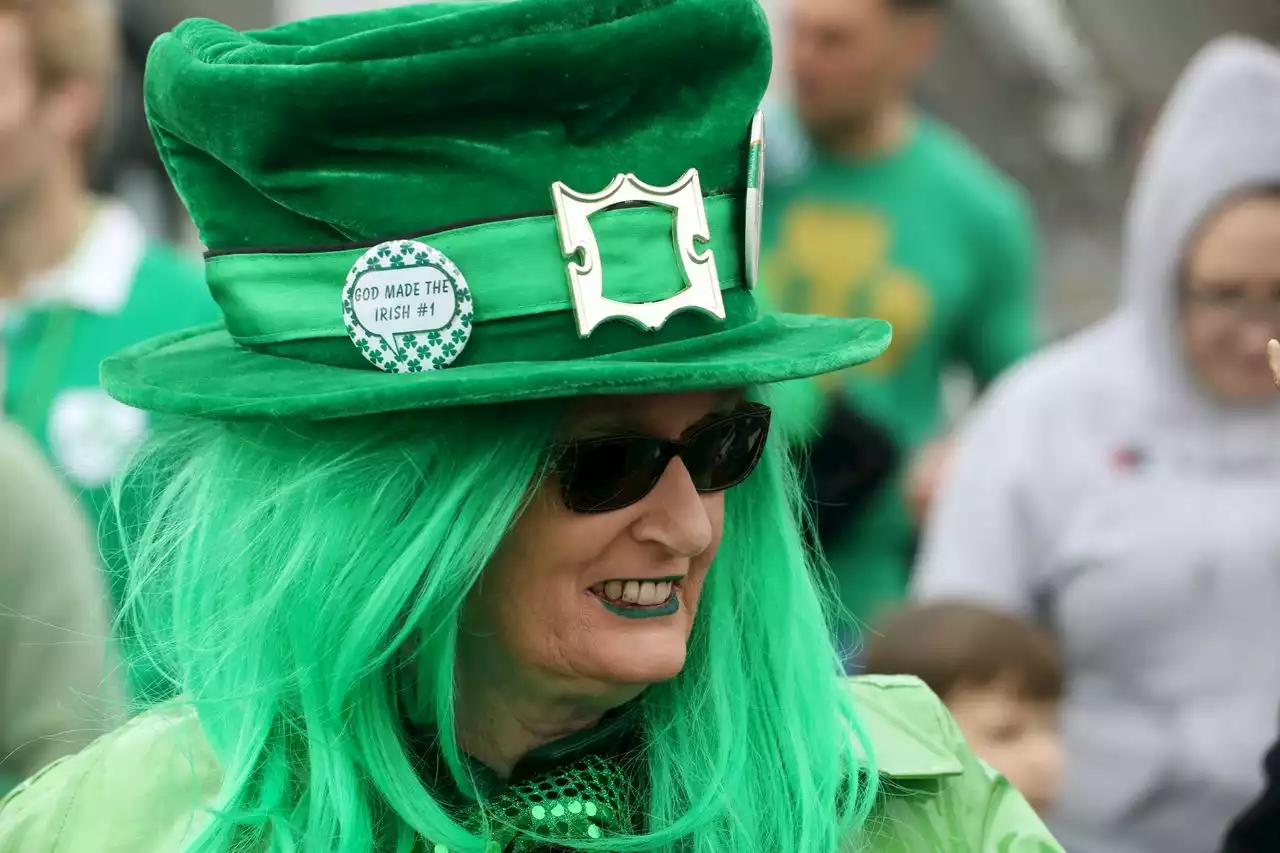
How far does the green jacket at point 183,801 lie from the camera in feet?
7.38

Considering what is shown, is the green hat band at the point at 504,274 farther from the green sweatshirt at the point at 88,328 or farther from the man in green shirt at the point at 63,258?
the man in green shirt at the point at 63,258

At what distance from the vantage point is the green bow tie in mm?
2205

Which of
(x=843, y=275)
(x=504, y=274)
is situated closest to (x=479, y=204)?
(x=504, y=274)

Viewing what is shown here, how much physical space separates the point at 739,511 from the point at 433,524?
46 cm

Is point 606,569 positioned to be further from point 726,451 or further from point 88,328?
point 88,328

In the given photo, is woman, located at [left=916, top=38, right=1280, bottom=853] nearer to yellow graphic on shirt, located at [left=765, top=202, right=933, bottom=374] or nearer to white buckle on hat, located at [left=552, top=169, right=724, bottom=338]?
yellow graphic on shirt, located at [left=765, top=202, right=933, bottom=374]

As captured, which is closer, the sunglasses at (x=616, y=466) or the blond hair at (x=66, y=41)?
the sunglasses at (x=616, y=466)

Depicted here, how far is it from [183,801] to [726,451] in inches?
27.9

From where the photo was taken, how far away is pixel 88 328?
4.34m

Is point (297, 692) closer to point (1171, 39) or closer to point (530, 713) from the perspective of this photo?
point (530, 713)

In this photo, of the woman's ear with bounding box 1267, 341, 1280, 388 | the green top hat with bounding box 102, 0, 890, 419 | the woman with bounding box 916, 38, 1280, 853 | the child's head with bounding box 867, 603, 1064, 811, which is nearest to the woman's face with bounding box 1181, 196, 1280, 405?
the woman with bounding box 916, 38, 1280, 853

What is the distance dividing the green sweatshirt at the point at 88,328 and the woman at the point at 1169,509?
5.55ft

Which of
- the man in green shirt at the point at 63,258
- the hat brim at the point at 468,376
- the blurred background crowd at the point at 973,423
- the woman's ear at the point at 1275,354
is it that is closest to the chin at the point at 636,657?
the hat brim at the point at 468,376

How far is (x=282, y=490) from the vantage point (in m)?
2.15
